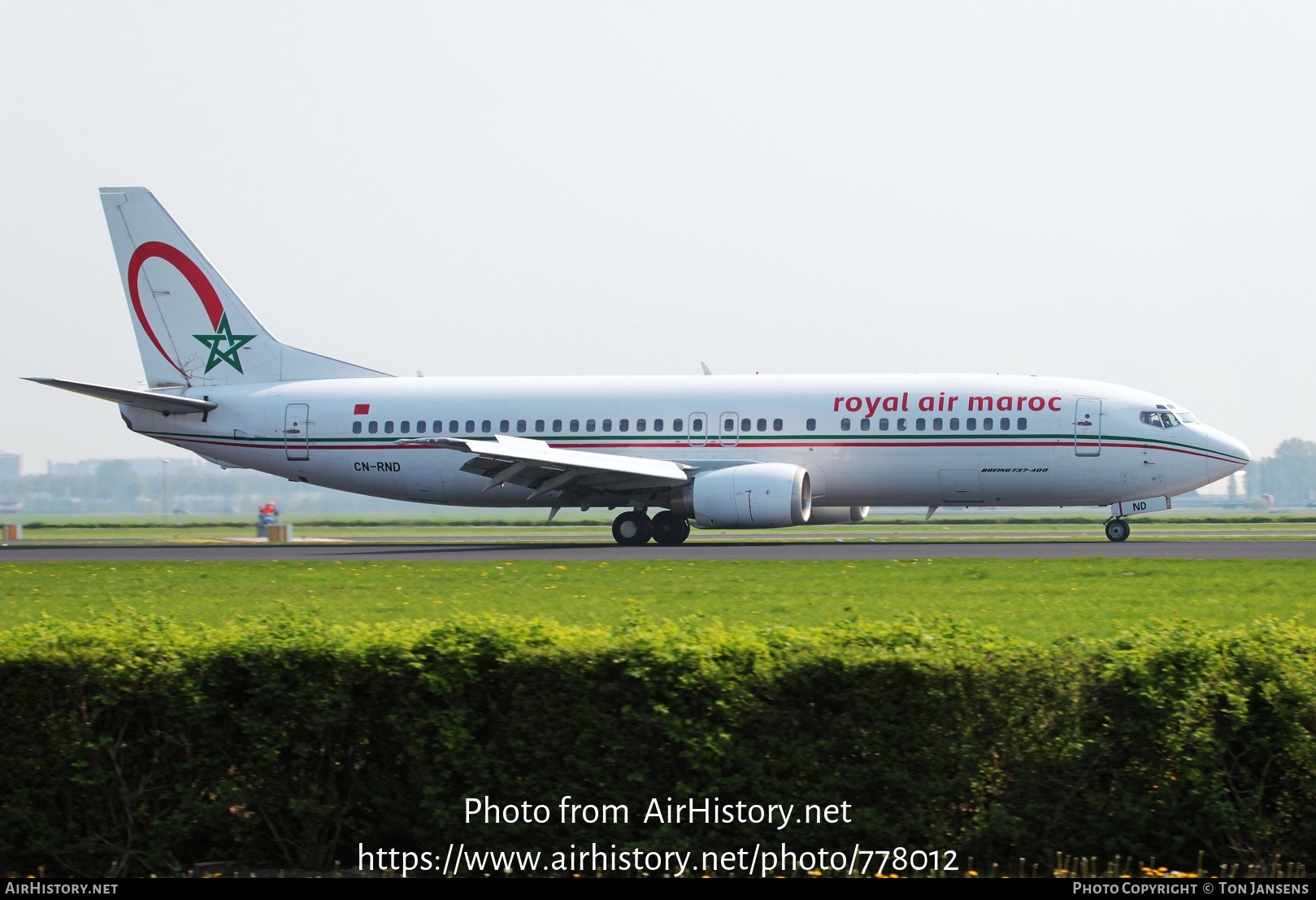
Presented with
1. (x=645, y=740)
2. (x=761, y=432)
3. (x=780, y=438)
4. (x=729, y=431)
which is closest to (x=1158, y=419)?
(x=780, y=438)

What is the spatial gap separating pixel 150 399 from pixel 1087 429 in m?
26.1

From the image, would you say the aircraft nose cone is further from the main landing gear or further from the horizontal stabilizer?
the horizontal stabilizer

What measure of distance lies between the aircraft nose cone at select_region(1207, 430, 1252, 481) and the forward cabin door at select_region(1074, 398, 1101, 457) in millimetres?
2962

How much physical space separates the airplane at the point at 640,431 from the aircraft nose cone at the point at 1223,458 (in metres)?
0.05

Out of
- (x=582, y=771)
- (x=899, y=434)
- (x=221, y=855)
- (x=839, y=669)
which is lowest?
(x=221, y=855)

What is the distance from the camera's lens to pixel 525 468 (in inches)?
1385

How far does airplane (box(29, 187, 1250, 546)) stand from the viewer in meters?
34.4

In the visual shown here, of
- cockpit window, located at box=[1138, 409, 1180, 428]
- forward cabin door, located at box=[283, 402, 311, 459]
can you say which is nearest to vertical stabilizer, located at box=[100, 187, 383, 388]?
forward cabin door, located at box=[283, 402, 311, 459]

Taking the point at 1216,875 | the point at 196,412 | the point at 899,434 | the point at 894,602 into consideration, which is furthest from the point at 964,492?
the point at 1216,875

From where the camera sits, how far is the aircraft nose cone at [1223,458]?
34500 millimetres

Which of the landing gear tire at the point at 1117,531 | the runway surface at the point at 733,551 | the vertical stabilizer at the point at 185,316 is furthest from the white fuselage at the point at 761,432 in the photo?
the runway surface at the point at 733,551

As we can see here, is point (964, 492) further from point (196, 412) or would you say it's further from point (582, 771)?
point (582, 771)

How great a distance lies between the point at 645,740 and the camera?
8773 millimetres

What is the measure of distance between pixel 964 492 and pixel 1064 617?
803 inches
